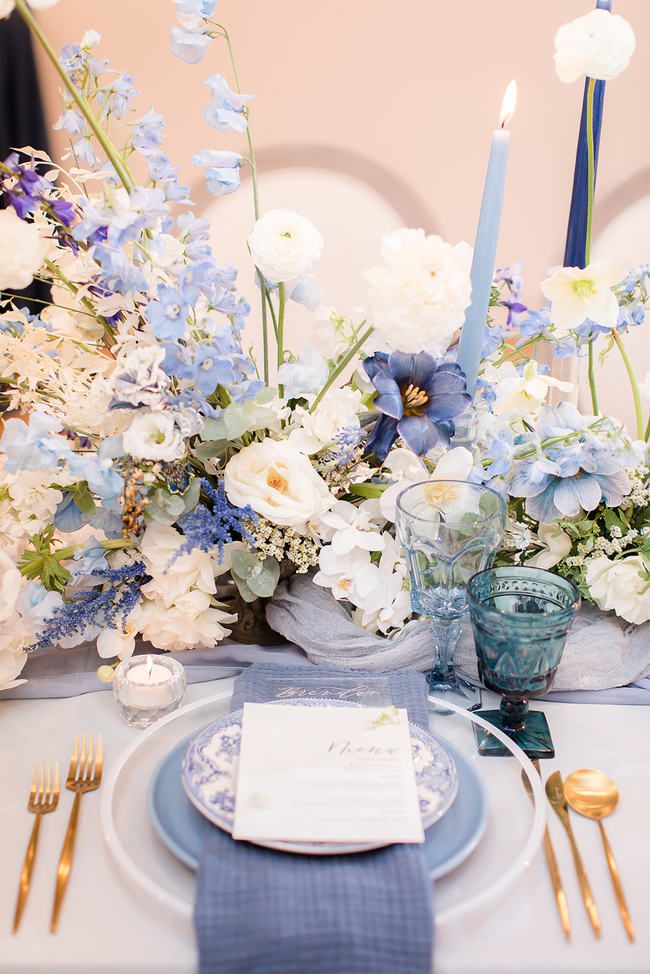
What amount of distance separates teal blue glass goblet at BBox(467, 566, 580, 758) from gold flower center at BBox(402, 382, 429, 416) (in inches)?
7.0

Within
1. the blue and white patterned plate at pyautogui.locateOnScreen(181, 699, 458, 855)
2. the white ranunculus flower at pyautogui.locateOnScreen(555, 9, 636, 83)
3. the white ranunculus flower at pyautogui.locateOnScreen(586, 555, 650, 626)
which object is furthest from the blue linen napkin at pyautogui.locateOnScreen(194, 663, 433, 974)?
the white ranunculus flower at pyautogui.locateOnScreen(555, 9, 636, 83)

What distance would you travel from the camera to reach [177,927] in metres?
0.59

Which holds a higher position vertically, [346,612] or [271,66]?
[271,66]

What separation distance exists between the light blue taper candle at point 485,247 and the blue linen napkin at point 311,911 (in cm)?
→ 50

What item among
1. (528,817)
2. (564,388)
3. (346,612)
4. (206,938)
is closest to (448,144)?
(564,388)

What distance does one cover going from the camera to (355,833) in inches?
24.3

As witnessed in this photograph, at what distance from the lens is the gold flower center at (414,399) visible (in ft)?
2.78

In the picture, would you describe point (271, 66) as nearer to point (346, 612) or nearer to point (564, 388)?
point (564, 388)

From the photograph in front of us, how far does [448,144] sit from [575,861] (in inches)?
72.7

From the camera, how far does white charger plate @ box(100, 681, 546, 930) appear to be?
0.60 metres

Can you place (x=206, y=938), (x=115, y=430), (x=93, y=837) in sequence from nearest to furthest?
(x=206, y=938) < (x=93, y=837) < (x=115, y=430)

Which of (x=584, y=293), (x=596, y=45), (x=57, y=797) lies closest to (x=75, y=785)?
(x=57, y=797)

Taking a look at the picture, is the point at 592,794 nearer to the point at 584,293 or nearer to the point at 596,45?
the point at 584,293

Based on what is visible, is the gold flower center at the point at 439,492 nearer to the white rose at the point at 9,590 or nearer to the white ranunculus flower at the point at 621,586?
the white ranunculus flower at the point at 621,586
